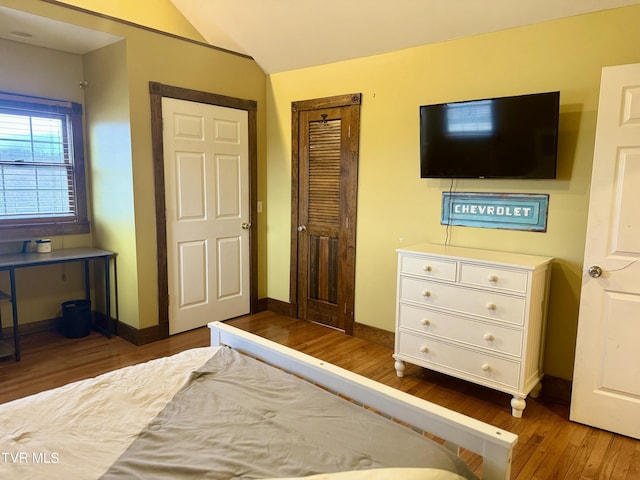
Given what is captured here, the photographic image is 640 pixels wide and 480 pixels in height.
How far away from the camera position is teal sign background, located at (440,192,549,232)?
284 cm

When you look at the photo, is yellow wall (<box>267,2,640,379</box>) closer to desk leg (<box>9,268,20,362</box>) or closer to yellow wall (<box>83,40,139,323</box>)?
yellow wall (<box>83,40,139,323</box>)

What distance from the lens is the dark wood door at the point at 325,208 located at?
12.6 ft

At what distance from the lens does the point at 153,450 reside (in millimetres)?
1241

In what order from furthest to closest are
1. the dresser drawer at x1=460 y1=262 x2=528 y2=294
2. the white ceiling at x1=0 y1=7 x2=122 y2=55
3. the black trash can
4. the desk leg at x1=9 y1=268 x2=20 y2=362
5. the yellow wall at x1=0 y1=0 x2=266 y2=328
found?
the black trash can → the yellow wall at x1=0 y1=0 x2=266 y2=328 → the desk leg at x1=9 y1=268 x2=20 y2=362 → the white ceiling at x1=0 y1=7 x2=122 y2=55 → the dresser drawer at x1=460 y1=262 x2=528 y2=294

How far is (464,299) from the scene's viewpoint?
2779mm

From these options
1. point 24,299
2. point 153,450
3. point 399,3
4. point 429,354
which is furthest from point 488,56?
point 24,299

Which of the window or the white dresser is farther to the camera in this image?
the window

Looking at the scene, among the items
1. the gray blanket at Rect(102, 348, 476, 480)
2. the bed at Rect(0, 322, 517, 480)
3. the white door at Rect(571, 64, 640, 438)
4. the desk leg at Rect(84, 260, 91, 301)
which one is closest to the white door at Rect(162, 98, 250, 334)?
the desk leg at Rect(84, 260, 91, 301)

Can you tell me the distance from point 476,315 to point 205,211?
2505 mm

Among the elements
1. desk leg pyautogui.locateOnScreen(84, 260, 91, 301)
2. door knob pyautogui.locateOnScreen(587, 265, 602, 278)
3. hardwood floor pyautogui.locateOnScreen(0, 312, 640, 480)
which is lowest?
hardwood floor pyautogui.locateOnScreen(0, 312, 640, 480)

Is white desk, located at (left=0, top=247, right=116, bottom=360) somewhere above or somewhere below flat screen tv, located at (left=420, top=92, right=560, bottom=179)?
below

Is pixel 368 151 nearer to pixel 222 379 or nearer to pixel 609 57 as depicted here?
pixel 609 57

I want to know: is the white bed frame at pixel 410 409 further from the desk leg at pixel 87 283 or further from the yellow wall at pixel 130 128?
the desk leg at pixel 87 283

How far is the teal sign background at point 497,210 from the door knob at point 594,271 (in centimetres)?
44
